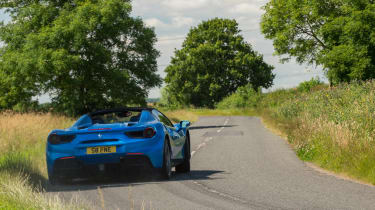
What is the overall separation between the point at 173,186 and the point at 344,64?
40860 millimetres

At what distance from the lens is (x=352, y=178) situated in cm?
1027

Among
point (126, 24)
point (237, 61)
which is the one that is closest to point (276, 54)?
point (237, 61)

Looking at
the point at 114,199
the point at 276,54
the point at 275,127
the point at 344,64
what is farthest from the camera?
the point at 276,54

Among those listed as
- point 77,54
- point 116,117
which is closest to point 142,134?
point 116,117

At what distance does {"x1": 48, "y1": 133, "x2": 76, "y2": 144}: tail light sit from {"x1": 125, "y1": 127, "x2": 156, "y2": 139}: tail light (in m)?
0.97

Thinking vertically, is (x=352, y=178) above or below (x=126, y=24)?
below

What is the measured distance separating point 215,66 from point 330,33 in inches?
1109

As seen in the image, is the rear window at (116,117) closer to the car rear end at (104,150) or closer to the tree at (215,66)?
the car rear end at (104,150)

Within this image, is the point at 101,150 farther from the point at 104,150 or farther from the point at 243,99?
the point at 243,99

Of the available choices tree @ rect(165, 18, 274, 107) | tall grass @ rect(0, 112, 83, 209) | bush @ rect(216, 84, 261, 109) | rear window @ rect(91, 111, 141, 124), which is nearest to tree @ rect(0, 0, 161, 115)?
tall grass @ rect(0, 112, 83, 209)

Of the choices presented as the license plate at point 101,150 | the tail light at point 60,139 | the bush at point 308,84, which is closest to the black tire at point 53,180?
the tail light at point 60,139

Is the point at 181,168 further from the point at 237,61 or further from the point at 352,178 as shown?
the point at 237,61

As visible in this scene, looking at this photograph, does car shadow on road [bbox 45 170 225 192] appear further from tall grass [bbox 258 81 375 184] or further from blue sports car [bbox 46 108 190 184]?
tall grass [bbox 258 81 375 184]

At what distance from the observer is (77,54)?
37.1 metres
